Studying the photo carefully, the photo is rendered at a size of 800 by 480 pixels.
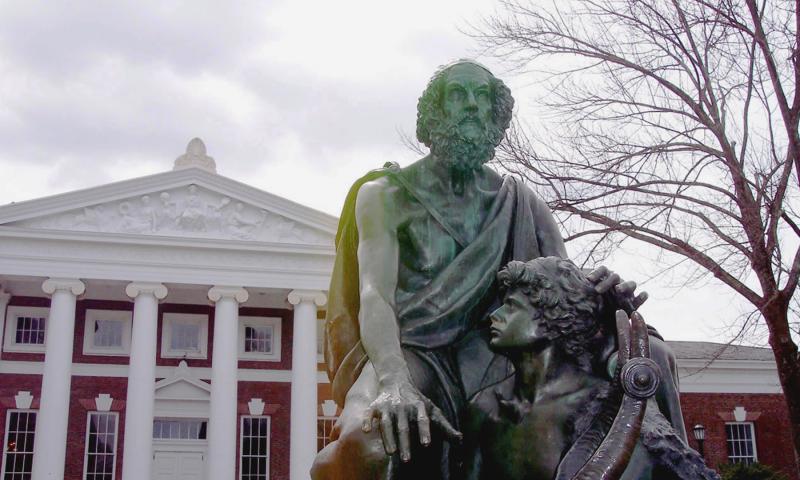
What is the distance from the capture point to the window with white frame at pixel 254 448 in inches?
1453

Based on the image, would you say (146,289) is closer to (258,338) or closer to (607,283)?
(258,338)

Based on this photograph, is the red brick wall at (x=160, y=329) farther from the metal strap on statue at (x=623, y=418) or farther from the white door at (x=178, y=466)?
the metal strap on statue at (x=623, y=418)

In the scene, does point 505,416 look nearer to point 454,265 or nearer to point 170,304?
point 454,265

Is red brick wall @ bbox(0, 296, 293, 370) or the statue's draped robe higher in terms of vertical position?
red brick wall @ bbox(0, 296, 293, 370)

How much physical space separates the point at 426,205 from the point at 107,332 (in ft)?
124

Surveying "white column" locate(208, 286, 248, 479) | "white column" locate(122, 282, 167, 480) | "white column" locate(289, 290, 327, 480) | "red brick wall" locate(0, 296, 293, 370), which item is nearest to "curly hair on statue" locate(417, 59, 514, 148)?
"white column" locate(289, 290, 327, 480)

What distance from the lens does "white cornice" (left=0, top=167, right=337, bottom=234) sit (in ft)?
118

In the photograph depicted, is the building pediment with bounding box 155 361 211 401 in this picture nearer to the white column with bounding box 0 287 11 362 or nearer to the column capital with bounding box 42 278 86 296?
the column capital with bounding box 42 278 86 296

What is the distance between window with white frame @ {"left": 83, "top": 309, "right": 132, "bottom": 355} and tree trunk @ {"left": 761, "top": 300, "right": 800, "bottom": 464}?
2869 cm

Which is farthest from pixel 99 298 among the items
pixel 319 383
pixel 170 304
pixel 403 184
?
pixel 403 184

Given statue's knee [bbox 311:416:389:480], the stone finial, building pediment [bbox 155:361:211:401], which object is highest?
the stone finial

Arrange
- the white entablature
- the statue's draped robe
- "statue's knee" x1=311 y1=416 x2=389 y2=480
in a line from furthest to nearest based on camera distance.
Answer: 1. the white entablature
2. the statue's draped robe
3. "statue's knee" x1=311 y1=416 x2=389 y2=480

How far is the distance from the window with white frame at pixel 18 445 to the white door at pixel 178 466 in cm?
468

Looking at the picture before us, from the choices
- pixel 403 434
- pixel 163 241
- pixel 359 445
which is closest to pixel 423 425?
pixel 403 434
